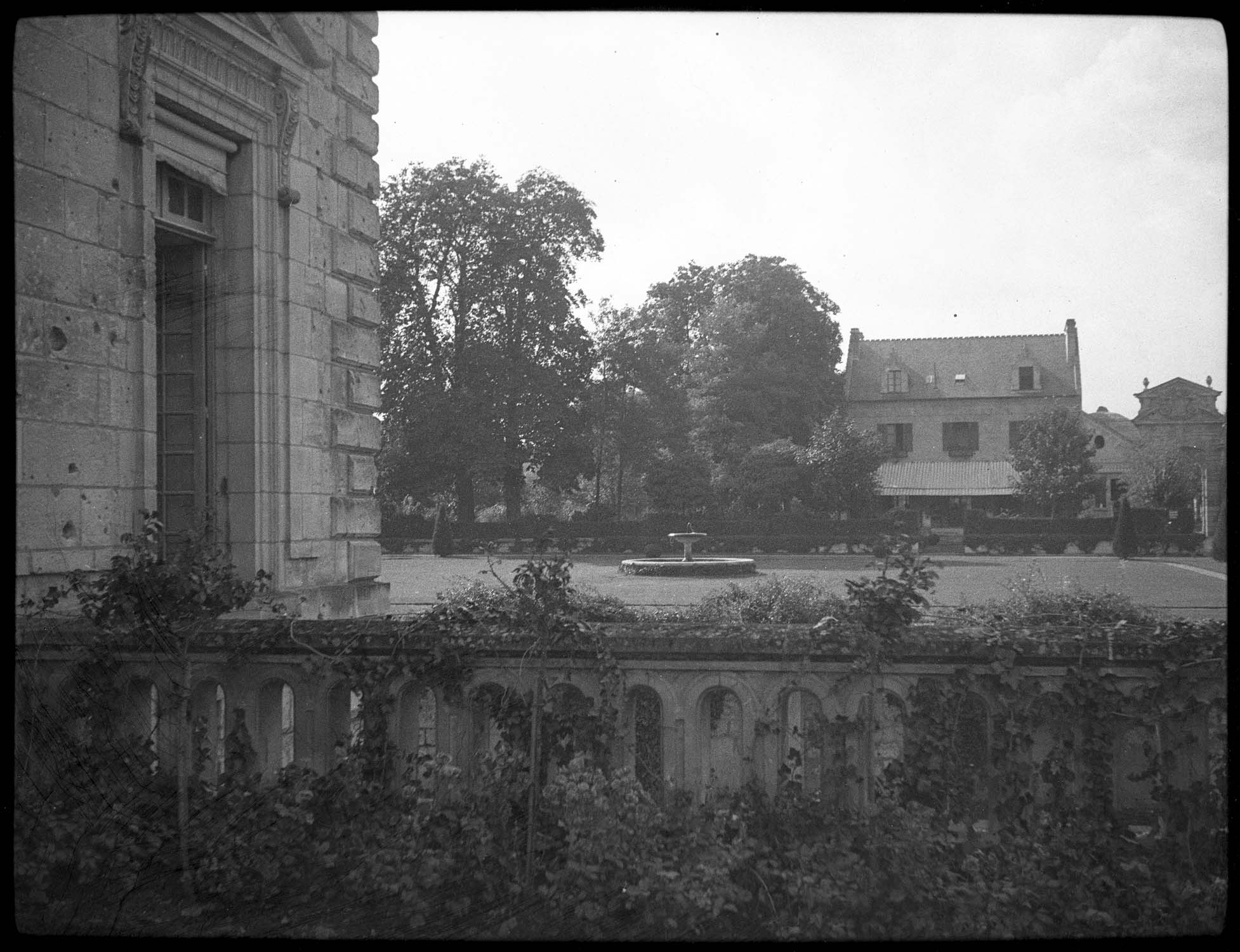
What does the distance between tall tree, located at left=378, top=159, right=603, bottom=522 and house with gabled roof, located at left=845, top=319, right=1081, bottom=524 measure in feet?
54.7

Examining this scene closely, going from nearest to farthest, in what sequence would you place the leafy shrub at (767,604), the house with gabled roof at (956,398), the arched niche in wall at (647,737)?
the arched niche in wall at (647,737) < the leafy shrub at (767,604) < the house with gabled roof at (956,398)

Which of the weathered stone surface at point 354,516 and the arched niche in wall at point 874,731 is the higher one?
the weathered stone surface at point 354,516

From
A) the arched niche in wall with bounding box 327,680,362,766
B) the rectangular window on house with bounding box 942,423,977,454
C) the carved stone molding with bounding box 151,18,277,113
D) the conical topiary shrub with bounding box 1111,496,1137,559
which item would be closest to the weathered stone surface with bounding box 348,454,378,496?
the carved stone molding with bounding box 151,18,277,113

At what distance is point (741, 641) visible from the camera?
3.69 metres

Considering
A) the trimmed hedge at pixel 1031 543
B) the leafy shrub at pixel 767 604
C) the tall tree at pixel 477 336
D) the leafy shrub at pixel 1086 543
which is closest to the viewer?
the leafy shrub at pixel 767 604

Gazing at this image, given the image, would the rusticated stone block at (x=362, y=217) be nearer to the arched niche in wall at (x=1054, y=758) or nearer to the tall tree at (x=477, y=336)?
the arched niche in wall at (x=1054, y=758)

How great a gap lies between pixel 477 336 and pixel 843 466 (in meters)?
13.7

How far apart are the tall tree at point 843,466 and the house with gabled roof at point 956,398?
9.62 metres

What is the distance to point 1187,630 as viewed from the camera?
11.6 ft

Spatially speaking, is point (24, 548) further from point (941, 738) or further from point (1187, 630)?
point (1187, 630)

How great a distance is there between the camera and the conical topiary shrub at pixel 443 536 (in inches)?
1195

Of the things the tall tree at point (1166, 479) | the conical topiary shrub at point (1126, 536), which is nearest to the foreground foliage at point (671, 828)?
the tall tree at point (1166, 479)

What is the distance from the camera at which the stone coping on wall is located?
11.5ft

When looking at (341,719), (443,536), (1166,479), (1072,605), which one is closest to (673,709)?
(341,719)
